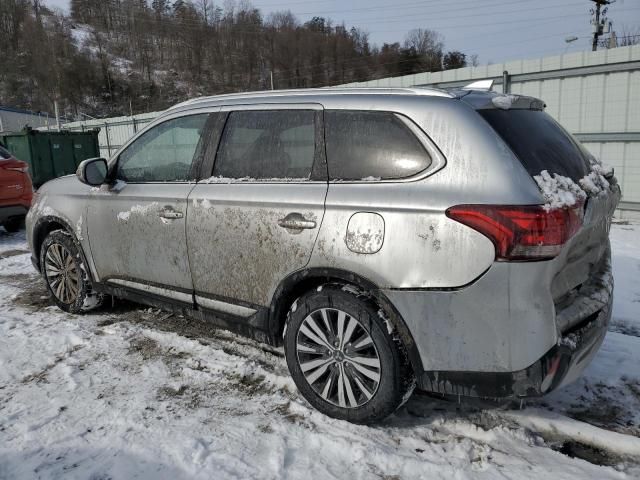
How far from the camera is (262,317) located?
300 centimetres

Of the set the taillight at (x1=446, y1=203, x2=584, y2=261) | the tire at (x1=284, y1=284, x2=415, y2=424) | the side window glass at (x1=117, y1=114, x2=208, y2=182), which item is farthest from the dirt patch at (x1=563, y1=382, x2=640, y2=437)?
the side window glass at (x1=117, y1=114, x2=208, y2=182)

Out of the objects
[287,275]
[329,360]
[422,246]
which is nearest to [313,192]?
[287,275]

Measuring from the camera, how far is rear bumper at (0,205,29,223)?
25.1 ft

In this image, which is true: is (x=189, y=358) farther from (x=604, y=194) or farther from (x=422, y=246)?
(x=604, y=194)

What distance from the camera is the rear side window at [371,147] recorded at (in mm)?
2475

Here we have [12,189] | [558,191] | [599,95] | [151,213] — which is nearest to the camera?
[558,191]

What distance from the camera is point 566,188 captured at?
231 cm

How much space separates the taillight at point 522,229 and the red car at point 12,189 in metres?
7.71

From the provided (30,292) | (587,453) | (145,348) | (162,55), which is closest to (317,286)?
(587,453)

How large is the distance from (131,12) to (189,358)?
111 m

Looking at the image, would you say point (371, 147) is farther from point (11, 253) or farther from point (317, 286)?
point (11, 253)

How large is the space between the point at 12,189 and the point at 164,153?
17.5ft

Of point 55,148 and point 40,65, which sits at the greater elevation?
point 40,65

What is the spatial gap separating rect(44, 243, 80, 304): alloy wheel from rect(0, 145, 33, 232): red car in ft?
12.9
